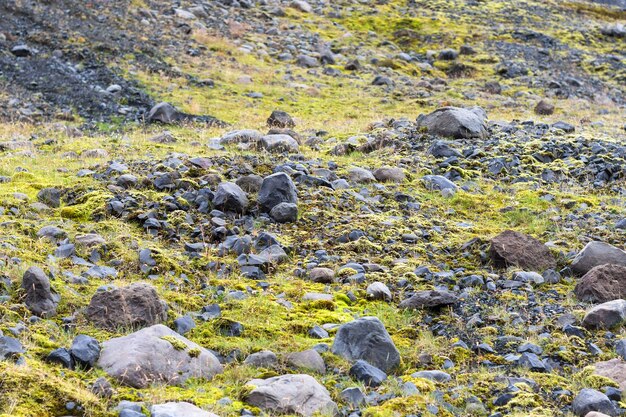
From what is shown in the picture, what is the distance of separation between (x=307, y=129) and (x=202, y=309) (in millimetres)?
11024

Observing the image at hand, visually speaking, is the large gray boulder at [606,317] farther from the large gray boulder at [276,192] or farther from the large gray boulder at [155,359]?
the large gray boulder at [276,192]

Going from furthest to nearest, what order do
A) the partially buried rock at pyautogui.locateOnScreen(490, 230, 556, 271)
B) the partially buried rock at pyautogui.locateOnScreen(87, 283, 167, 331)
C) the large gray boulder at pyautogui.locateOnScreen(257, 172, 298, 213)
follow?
the large gray boulder at pyautogui.locateOnScreen(257, 172, 298, 213), the partially buried rock at pyautogui.locateOnScreen(490, 230, 556, 271), the partially buried rock at pyautogui.locateOnScreen(87, 283, 167, 331)

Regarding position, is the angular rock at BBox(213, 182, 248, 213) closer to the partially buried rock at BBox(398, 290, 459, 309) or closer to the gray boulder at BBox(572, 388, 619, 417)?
the partially buried rock at BBox(398, 290, 459, 309)

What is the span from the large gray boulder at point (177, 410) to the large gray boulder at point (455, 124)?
11898 mm

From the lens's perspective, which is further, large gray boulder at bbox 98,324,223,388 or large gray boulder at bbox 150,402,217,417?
large gray boulder at bbox 98,324,223,388

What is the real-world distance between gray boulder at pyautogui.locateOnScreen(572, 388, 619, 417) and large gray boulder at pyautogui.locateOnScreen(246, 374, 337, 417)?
87.9 inches

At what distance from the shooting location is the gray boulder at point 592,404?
6051 millimetres

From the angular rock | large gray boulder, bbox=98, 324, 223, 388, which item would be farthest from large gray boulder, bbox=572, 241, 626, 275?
large gray boulder, bbox=98, 324, 223, 388

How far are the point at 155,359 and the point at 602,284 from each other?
5600mm

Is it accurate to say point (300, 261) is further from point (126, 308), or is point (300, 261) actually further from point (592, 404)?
point (592, 404)

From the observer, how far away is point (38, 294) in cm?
720

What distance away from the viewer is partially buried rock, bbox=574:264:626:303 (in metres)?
8.39

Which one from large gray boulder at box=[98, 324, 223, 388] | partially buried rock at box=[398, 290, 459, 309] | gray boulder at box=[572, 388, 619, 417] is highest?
gray boulder at box=[572, 388, 619, 417]

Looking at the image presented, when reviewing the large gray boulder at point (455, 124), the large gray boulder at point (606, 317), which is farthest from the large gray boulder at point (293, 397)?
the large gray boulder at point (455, 124)
